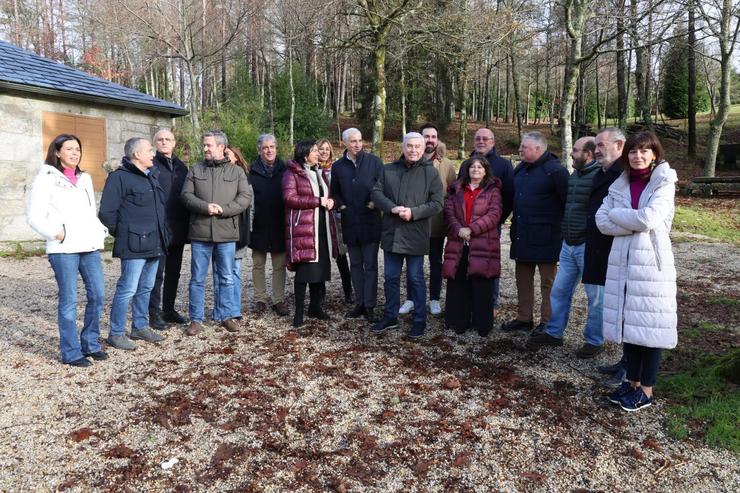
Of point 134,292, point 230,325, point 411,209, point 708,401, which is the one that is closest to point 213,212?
point 134,292

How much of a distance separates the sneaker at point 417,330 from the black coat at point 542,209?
3.75ft

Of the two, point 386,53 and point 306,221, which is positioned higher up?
point 386,53

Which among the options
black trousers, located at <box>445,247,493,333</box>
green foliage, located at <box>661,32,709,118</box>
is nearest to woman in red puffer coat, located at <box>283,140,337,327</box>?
black trousers, located at <box>445,247,493,333</box>

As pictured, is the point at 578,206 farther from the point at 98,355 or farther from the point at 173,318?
the point at 98,355

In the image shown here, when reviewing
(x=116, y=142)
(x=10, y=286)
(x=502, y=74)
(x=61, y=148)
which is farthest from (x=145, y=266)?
(x=502, y=74)

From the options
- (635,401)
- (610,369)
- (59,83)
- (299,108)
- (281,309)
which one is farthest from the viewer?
(299,108)

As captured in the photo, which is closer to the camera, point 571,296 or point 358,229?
point 571,296

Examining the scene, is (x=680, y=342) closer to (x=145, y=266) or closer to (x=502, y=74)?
(x=145, y=266)

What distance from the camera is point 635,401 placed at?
11.2 ft

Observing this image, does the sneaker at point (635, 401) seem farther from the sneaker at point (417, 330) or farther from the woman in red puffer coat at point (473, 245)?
the sneaker at point (417, 330)

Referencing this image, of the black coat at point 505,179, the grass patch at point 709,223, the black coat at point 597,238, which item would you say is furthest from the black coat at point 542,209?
the grass patch at point 709,223

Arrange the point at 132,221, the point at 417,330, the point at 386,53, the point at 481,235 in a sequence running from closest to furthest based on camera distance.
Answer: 1. the point at 132,221
2. the point at 481,235
3. the point at 417,330
4. the point at 386,53

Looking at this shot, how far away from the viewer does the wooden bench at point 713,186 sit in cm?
1606

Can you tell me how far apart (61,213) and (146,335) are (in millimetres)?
1436
